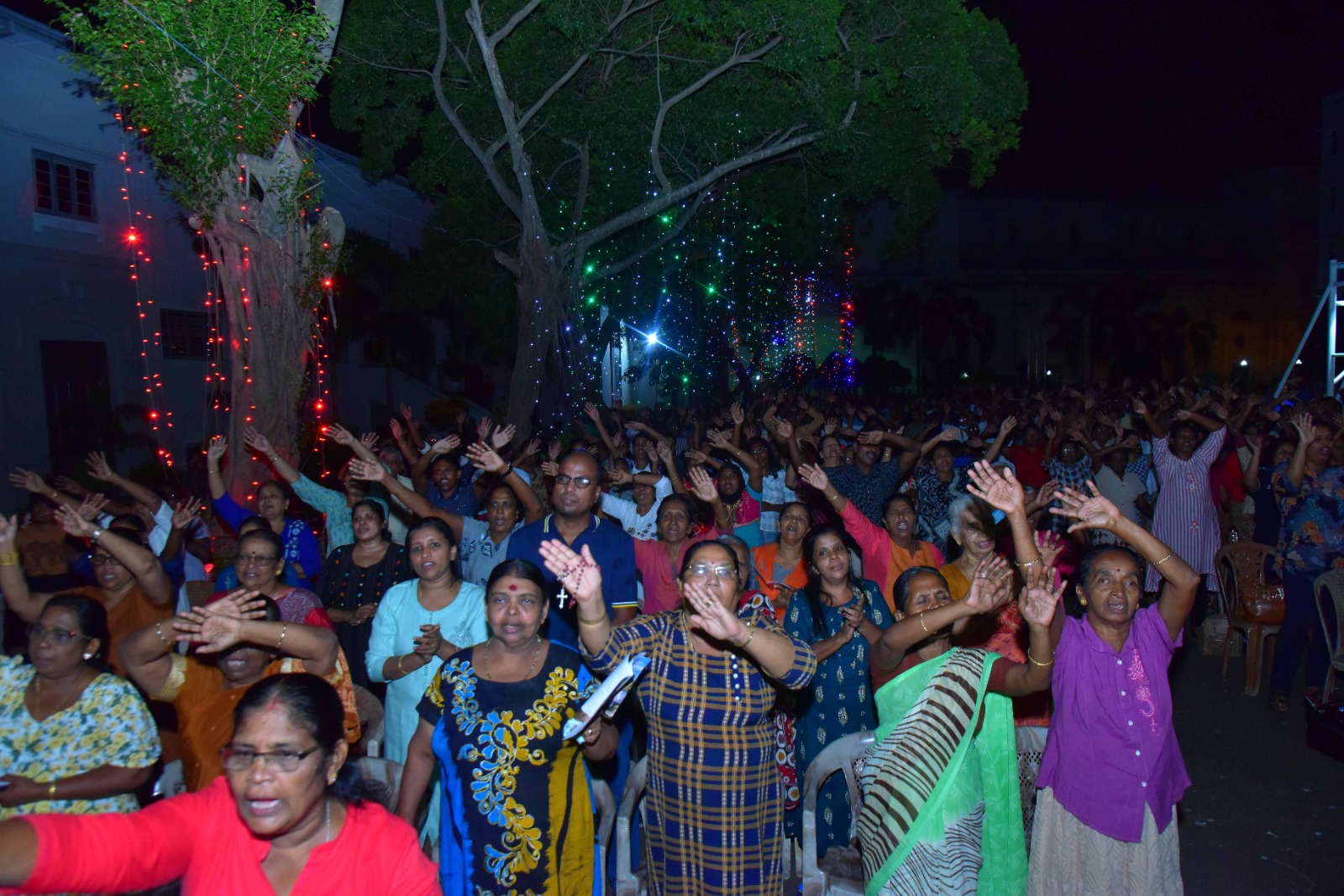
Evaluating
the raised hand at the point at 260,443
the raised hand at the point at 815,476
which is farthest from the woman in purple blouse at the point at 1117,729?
the raised hand at the point at 260,443

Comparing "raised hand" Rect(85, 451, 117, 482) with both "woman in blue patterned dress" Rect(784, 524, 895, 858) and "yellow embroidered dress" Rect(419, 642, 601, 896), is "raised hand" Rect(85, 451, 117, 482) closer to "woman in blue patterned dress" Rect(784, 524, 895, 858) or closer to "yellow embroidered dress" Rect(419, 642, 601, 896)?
"yellow embroidered dress" Rect(419, 642, 601, 896)

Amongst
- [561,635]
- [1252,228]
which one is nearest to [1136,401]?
[561,635]

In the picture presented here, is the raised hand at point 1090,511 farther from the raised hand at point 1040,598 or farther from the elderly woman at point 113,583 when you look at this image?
the elderly woman at point 113,583

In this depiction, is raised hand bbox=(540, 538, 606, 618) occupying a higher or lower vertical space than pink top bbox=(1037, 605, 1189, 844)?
higher

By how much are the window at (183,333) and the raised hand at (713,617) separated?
16.5 m

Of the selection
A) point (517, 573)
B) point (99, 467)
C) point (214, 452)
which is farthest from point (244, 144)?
point (517, 573)

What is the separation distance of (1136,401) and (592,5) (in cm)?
802

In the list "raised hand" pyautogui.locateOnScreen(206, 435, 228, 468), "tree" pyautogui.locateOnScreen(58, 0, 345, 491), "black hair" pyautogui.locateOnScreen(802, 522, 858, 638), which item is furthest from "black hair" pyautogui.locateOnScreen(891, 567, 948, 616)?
"tree" pyautogui.locateOnScreen(58, 0, 345, 491)

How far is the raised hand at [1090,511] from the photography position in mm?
3271

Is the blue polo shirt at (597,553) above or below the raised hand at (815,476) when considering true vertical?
below

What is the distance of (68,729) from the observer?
9.73 feet

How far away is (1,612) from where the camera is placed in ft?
18.1

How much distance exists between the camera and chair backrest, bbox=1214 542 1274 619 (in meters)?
6.65

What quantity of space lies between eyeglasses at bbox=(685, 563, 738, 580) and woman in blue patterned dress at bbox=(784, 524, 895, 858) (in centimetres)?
108
